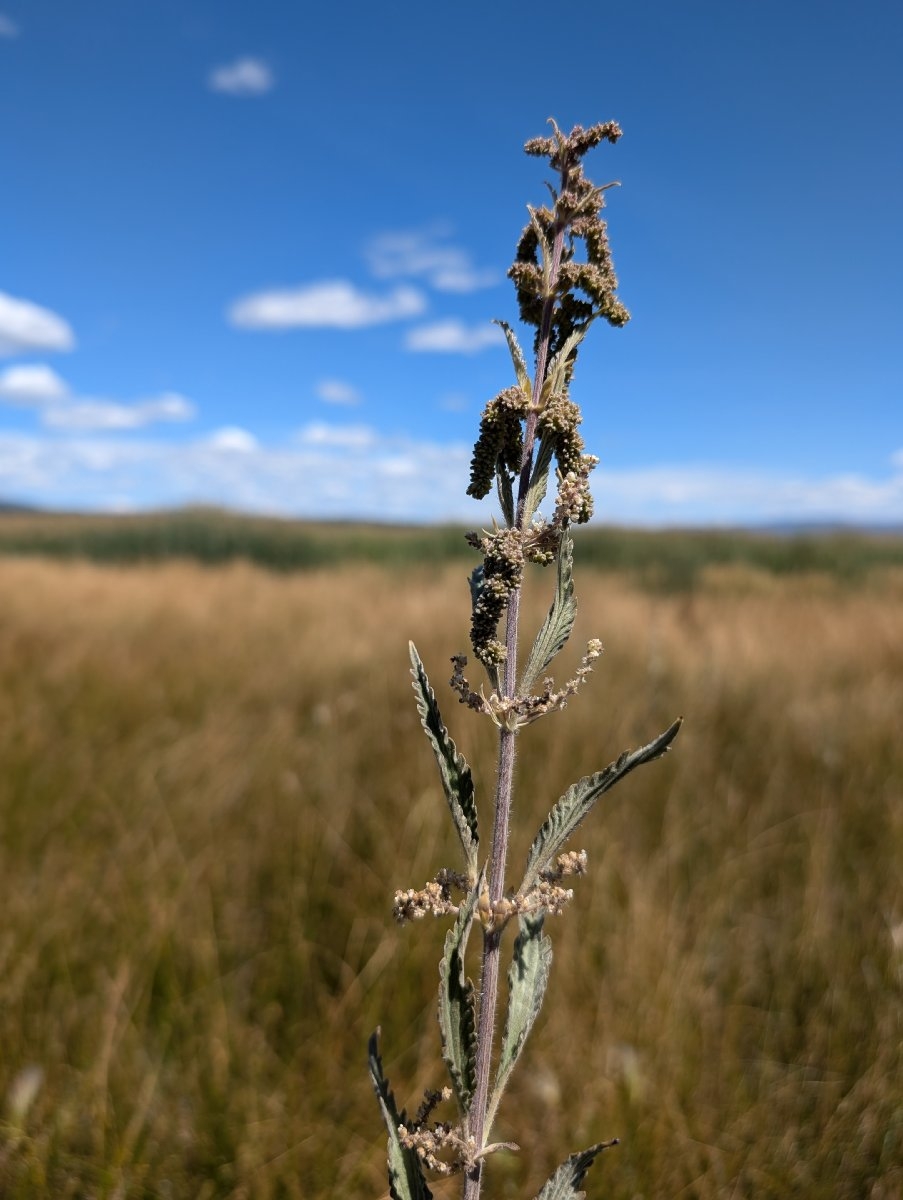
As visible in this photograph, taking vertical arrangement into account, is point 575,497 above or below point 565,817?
above

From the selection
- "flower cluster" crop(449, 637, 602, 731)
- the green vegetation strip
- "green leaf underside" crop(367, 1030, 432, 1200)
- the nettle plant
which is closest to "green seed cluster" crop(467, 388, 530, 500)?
the nettle plant

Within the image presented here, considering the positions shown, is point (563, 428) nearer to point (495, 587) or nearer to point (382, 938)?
point (495, 587)

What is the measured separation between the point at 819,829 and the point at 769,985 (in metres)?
0.98

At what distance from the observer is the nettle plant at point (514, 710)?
61cm

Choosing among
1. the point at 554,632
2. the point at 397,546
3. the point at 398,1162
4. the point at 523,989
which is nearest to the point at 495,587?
the point at 554,632

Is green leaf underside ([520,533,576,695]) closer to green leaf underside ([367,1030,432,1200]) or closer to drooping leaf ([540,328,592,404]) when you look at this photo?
drooping leaf ([540,328,592,404])

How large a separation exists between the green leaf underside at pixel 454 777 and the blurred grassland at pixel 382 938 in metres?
1.71

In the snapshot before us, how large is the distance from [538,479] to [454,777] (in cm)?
24

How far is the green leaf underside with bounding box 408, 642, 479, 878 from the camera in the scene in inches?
24.7

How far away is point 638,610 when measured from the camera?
9695 mm

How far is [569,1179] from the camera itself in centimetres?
64

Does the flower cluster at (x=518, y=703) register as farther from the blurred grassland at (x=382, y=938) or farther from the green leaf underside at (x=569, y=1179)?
the blurred grassland at (x=382, y=938)

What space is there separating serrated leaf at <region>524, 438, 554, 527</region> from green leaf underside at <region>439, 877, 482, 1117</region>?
284mm

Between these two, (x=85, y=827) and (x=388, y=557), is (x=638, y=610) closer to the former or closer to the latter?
(x=85, y=827)
